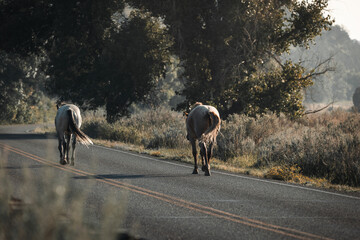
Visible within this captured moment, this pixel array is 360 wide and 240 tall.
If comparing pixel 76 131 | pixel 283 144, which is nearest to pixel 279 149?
pixel 283 144

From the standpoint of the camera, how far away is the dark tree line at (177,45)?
23.1 metres

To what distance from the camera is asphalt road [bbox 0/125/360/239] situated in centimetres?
651

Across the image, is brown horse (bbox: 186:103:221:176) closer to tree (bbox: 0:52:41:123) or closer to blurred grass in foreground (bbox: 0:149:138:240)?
blurred grass in foreground (bbox: 0:149:138:240)

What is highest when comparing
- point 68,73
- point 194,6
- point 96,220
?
point 194,6

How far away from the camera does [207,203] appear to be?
845cm

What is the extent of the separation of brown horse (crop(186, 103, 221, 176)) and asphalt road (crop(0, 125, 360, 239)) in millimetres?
617

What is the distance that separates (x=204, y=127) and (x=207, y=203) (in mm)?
4153

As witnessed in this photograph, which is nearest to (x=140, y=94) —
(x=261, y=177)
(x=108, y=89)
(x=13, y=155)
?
(x=108, y=89)

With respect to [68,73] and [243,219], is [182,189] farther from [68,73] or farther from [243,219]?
[68,73]

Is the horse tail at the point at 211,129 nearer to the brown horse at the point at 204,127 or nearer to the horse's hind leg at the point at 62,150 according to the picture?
the brown horse at the point at 204,127

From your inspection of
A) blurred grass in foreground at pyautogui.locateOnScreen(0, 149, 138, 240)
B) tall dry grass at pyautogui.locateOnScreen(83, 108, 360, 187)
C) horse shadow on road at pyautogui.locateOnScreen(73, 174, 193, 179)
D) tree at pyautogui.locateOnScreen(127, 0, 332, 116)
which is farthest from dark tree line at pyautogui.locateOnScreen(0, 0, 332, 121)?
blurred grass in foreground at pyautogui.locateOnScreen(0, 149, 138, 240)

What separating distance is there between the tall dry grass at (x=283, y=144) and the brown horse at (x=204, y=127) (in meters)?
2.65

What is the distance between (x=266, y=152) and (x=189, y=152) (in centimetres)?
344

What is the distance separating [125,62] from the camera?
27.7 meters
